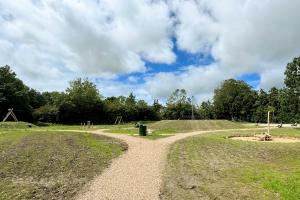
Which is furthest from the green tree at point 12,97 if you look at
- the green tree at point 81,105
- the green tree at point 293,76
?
the green tree at point 293,76

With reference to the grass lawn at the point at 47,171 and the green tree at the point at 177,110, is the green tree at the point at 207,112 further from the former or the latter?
the grass lawn at the point at 47,171

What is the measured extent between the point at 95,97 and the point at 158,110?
23.9m

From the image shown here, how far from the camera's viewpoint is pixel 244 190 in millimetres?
10578

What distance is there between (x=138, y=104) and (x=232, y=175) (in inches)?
3000

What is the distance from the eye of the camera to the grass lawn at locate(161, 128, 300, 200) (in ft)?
33.4

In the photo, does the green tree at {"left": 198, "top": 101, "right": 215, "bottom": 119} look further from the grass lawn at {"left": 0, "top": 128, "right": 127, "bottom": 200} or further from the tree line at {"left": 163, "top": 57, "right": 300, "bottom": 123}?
the grass lawn at {"left": 0, "top": 128, "right": 127, "bottom": 200}

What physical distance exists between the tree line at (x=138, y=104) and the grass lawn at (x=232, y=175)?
106 ft

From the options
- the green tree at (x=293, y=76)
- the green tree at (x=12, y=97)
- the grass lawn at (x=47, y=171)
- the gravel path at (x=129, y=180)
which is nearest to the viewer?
the gravel path at (x=129, y=180)

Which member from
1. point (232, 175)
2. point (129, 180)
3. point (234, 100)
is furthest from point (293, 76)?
point (234, 100)

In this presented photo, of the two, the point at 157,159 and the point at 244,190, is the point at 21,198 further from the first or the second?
the point at 157,159

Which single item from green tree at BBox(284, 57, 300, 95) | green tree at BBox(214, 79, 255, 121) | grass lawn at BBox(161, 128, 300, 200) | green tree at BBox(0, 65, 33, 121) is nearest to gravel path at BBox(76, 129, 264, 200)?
grass lawn at BBox(161, 128, 300, 200)

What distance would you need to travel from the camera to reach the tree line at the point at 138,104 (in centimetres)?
4916

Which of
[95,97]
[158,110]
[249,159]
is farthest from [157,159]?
[158,110]

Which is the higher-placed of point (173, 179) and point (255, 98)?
point (255, 98)
